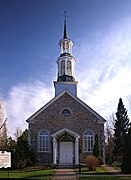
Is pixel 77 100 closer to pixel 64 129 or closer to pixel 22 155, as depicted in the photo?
pixel 64 129

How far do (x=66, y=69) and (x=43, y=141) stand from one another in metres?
11.3

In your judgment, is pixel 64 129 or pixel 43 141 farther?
pixel 43 141

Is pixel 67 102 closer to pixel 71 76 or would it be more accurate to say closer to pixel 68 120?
pixel 68 120

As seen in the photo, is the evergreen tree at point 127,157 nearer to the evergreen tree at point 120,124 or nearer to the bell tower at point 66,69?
the bell tower at point 66,69

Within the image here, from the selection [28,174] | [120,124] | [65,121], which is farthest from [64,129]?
[120,124]

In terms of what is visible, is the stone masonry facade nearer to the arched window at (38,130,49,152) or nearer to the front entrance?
the arched window at (38,130,49,152)

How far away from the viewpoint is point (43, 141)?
116 ft

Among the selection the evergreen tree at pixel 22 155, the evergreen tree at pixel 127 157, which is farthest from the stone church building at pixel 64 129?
the evergreen tree at pixel 127 157

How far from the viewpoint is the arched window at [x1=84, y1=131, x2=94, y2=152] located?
3525 centimetres

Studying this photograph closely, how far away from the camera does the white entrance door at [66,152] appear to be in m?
34.6

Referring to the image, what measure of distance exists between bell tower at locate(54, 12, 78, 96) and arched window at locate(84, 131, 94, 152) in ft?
22.1

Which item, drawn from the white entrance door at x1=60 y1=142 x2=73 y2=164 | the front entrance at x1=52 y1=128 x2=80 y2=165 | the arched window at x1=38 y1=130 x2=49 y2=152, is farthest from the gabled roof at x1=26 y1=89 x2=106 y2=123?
the white entrance door at x1=60 y1=142 x2=73 y2=164

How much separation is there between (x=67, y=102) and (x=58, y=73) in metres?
7.17

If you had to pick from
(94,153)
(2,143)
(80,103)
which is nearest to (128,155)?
(94,153)
